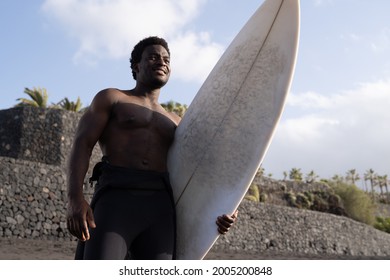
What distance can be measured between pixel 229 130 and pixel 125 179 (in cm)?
65

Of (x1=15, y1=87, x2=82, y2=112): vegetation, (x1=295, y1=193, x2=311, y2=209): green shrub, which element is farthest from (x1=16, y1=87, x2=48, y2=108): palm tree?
(x1=295, y1=193, x2=311, y2=209): green shrub

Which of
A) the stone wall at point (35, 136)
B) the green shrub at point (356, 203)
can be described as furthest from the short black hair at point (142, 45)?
the green shrub at point (356, 203)

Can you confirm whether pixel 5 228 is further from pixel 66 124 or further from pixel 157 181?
pixel 157 181

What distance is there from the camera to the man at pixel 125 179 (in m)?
1.87

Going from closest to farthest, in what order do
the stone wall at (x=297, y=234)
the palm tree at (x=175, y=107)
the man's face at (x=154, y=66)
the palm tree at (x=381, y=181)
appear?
the man's face at (x=154, y=66) → the stone wall at (x=297, y=234) → the palm tree at (x=175, y=107) → the palm tree at (x=381, y=181)

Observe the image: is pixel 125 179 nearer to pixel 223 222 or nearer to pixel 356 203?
pixel 223 222

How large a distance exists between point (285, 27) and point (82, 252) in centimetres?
163

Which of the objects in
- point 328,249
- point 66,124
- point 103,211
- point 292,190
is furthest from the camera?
point 292,190

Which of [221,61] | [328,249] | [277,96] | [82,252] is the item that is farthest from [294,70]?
[328,249]

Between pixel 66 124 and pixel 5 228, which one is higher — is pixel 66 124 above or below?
above

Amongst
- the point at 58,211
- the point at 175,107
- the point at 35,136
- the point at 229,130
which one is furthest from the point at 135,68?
the point at 175,107

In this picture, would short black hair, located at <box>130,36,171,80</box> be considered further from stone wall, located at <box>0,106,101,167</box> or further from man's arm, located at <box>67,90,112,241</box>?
stone wall, located at <box>0,106,101,167</box>

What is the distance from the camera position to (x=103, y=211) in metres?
1.93

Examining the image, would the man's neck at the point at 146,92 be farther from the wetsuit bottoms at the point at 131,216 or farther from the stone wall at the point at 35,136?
the stone wall at the point at 35,136
